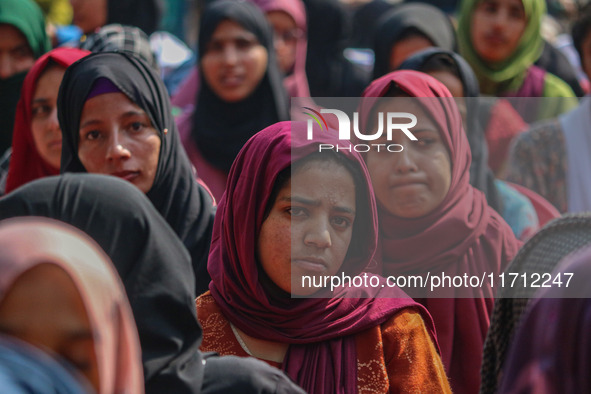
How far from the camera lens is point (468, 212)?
3.41 metres

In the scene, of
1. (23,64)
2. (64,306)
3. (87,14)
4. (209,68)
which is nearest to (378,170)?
(64,306)

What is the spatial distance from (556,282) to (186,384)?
838mm

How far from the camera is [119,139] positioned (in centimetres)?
346

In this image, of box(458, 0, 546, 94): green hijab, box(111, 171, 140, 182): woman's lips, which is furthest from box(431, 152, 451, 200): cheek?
box(458, 0, 546, 94): green hijab

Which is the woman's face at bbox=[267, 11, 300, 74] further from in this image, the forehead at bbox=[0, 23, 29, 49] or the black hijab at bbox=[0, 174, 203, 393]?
the black hijab at bbox=[0, 174, 203, 393]

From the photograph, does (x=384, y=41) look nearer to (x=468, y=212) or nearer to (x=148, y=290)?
(x=468, y=212)

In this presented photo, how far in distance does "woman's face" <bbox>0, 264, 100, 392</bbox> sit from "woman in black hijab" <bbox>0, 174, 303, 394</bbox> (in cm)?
37

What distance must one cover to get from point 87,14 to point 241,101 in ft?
5.22

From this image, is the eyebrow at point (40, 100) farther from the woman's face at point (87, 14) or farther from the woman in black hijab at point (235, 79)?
the woman's face at point (87, 14)

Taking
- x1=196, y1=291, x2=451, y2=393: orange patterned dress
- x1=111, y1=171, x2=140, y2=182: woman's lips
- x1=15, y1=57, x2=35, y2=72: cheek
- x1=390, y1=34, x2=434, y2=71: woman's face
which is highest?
x1=390, y1=34, x2=434, y2=71: woman's face

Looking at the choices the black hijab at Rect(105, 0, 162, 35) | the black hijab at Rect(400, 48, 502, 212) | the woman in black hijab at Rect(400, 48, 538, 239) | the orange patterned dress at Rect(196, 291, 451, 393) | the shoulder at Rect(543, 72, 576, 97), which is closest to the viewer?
the orange patterned dress at Rect(196, 291, 451, 393)

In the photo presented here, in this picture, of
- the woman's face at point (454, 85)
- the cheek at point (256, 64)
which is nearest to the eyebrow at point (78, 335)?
the woman's face at point (454, 85)

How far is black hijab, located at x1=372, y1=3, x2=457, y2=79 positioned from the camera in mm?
5367

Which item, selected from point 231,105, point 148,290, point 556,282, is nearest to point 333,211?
point 148,290
